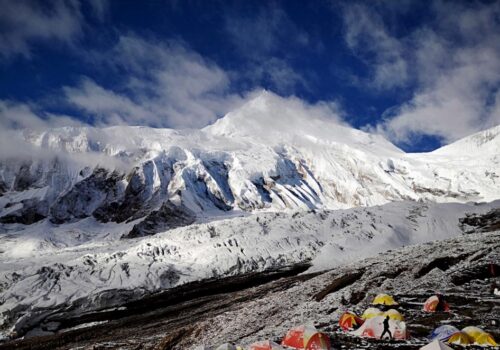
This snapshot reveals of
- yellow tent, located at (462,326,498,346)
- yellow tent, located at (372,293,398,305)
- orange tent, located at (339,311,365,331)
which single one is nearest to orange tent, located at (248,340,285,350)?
orange tent, located at (339,311,365,331)

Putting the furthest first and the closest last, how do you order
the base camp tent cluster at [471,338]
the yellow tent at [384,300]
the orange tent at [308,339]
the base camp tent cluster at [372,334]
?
the yellow tent at [384,300]
the orange tent at [308,339]
the base camp tent cluster at [372,334]
the base camp tent cluster at [471,338]

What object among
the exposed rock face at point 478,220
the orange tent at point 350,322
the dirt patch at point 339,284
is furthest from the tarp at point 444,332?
the exposed rock face at point 478,220

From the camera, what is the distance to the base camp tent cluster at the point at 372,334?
978 inches

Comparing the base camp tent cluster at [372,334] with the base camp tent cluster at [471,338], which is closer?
the base camp tent cluster at [471,338]

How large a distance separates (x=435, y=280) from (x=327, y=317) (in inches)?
666

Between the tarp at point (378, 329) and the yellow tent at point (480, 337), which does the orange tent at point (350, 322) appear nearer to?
the tarp at point (378, 329)

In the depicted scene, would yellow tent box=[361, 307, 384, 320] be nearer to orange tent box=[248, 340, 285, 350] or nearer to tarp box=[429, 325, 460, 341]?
tarp box=[429, 325, 460, 341]

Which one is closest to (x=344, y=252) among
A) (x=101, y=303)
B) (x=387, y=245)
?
(x=387, y=245)

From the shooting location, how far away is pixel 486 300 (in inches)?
1446

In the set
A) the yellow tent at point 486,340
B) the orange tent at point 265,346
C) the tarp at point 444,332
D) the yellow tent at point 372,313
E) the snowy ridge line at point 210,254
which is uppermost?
the snowy ridge line at point 210,254

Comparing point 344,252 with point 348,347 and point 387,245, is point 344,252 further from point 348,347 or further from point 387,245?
point 348,347

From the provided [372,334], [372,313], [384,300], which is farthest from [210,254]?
[372,334]

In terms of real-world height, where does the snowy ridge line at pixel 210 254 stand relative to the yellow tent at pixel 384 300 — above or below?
above

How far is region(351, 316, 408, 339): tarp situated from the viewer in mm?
27969
